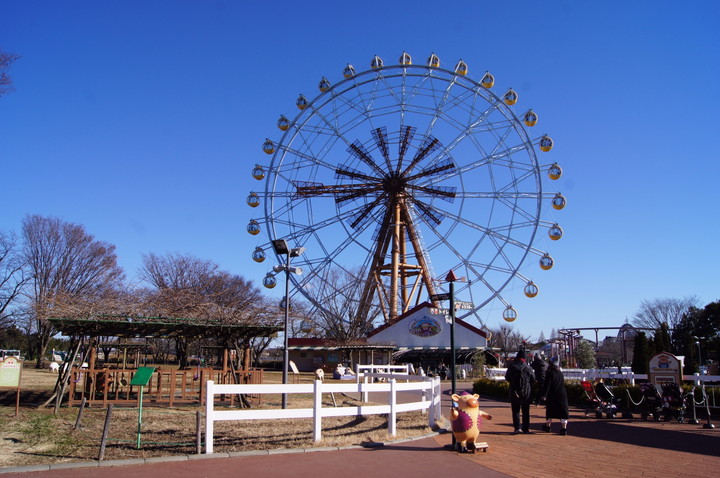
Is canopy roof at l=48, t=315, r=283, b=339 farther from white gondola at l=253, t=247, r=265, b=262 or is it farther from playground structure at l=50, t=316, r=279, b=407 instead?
white gondola at l=253, t=247, r=265, b=262

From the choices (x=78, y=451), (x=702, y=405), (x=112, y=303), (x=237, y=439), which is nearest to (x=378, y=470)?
(x=237, y=439)

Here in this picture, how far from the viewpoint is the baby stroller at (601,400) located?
14.6m

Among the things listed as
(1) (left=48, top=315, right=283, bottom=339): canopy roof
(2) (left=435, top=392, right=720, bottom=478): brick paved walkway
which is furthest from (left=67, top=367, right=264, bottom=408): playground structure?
(2) (left=435, top=392, right=720, bottom=478): brick paved walkway

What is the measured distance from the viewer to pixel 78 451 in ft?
29.3

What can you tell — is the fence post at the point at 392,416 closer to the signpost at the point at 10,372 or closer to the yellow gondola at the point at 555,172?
the signpost at the point at 10,372

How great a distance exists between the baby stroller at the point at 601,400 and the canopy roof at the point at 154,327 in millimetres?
9070

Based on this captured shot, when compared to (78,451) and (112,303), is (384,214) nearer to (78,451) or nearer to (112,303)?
(112,303)

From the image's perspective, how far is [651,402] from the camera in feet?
46.6

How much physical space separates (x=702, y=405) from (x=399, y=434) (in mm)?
9839

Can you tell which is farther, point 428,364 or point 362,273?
point 428,364

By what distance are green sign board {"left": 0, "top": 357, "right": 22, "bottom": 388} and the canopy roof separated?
4.32 ft

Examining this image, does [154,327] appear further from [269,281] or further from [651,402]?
[269,281]

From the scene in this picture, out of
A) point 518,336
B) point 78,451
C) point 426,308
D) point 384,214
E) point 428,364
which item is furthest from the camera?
point 518,336

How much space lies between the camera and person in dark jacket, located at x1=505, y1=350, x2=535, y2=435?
37.4ft
